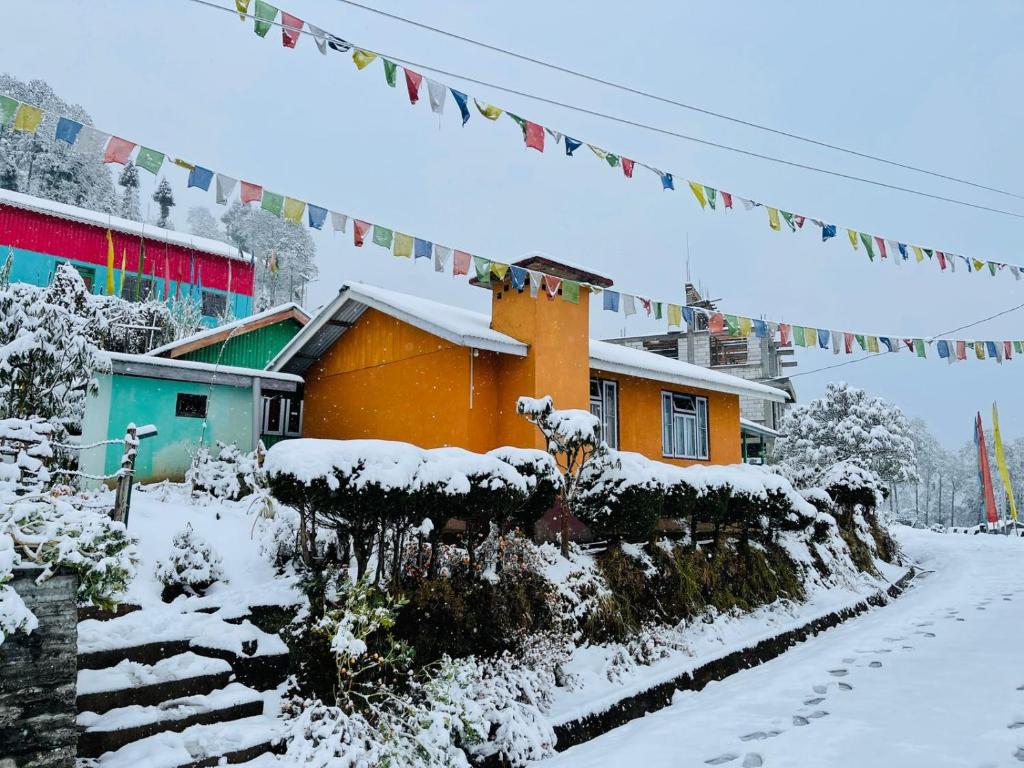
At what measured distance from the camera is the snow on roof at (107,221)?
1988 centimetres

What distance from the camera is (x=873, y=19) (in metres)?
12.9

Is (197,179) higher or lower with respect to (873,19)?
lower

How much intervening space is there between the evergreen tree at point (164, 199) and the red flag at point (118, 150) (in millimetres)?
40590

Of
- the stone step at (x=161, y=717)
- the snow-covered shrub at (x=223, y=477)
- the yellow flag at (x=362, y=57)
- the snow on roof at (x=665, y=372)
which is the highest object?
the yellow flag at (x=362, y=57)

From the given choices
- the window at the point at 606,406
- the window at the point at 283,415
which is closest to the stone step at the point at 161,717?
the window at the point at 606,406

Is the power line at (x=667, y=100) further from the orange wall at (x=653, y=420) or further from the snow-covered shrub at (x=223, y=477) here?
the snow-covered shrub at (x=223, y=477)

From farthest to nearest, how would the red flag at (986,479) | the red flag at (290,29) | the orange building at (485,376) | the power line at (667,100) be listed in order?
1. the red flag at (986,479)
2. the orange building at (485,376)
3. the power line at (667,100)
4. the red flag at (290,29)

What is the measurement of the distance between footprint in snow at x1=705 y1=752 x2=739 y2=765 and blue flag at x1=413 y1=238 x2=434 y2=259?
620 centimetres

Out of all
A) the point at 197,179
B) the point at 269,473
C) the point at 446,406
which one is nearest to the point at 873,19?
the point at 446,406

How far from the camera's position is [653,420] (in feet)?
47.2

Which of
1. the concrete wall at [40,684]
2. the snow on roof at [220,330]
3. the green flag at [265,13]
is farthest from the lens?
the snow on roof at [220,330]

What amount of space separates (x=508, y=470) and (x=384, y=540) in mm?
1322

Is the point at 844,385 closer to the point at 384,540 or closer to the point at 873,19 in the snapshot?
the point at 873,19

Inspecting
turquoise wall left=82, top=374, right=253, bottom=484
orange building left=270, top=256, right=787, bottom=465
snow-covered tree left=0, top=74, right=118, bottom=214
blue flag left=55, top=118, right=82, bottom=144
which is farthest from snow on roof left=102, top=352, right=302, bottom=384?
snow-covered tree left=0, top=74, right=118, bottom=214
